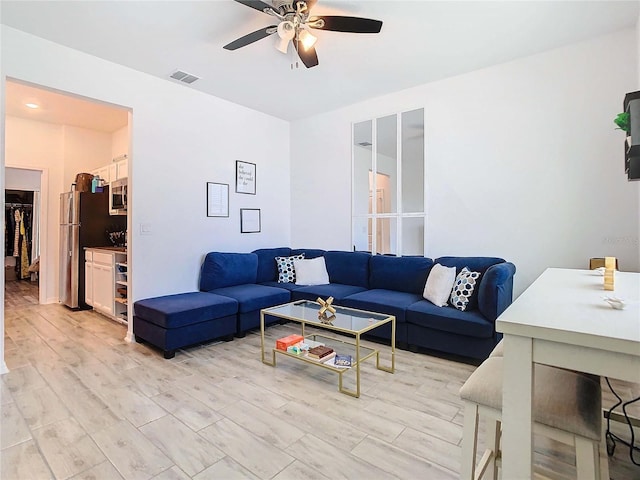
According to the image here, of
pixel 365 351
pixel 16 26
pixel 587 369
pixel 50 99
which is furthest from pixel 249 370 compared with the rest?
pixel 50 99

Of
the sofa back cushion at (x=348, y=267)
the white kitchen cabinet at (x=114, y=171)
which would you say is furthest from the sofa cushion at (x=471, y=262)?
the white kitchen cabinet at (x=114, y=171)

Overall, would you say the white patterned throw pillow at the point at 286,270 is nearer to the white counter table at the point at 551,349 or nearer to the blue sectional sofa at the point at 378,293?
the blue sectional sofa at the point at 378,293

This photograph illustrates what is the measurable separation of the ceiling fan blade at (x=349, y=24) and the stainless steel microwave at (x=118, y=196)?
10.8 feet

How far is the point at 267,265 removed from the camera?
4582 mm

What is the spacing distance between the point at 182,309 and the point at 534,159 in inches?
144

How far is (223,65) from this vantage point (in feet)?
11.1

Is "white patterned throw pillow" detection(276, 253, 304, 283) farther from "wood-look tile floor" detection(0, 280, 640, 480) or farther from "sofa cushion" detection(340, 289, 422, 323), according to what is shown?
"wood-look tile floor" detection(0, 280, 640, 480)

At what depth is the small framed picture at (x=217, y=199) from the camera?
422cm

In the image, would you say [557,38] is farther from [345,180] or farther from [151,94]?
[151,94]

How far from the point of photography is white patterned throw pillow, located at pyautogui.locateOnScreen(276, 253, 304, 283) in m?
4.45

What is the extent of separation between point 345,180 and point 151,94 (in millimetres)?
2521

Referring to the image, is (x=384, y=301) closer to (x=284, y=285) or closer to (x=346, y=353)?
(x=346, y=353)

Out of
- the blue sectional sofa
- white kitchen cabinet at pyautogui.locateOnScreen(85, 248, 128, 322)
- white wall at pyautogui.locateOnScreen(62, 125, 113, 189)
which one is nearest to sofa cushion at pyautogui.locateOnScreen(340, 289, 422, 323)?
the blue sectional sofa

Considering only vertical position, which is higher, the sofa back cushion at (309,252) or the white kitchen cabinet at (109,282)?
the sofa back cushion at (309,252)
